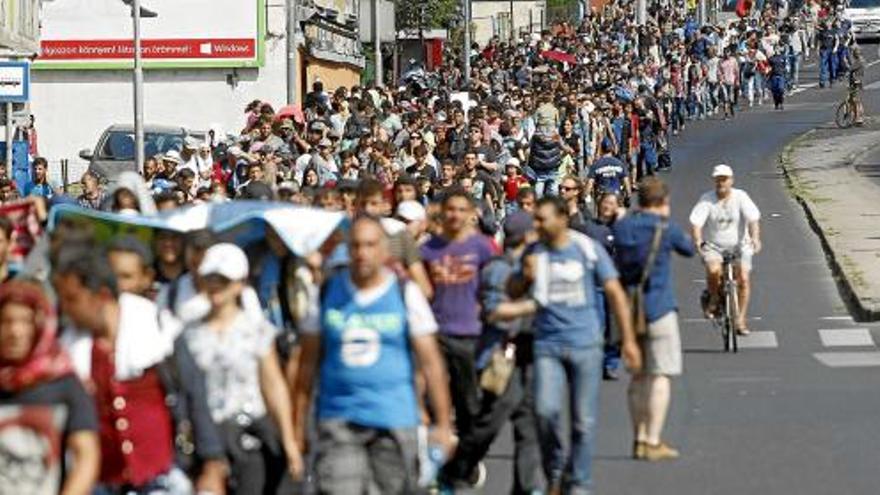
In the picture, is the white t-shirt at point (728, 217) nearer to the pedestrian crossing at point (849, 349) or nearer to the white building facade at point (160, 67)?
the pedestrian crossing at point (849, 349)

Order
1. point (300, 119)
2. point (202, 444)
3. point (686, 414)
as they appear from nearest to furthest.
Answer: point (202, 444) < point (686, 414) < point (300, 119)

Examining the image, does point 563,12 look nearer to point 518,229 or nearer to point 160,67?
point 160,67

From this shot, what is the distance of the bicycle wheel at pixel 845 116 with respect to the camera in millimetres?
57344

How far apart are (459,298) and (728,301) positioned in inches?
366

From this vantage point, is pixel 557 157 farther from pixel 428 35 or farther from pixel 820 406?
pixel 428 35

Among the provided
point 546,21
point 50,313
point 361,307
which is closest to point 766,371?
point 361,307

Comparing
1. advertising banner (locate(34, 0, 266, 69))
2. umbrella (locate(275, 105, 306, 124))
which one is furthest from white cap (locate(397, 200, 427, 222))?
advertising banner (locate(34, 0, 266, 69))

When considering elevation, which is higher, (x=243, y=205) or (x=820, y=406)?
(x=243, y=205)

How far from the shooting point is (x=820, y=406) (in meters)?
20.2

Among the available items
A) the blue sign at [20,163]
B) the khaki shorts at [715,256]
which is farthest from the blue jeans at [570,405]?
the blue sign at [20,163]

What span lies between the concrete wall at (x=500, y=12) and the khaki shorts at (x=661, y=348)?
80404 mm

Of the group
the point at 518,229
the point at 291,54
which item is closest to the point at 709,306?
the point at 518,229

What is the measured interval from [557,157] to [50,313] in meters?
26.6

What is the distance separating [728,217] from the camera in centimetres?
2517
